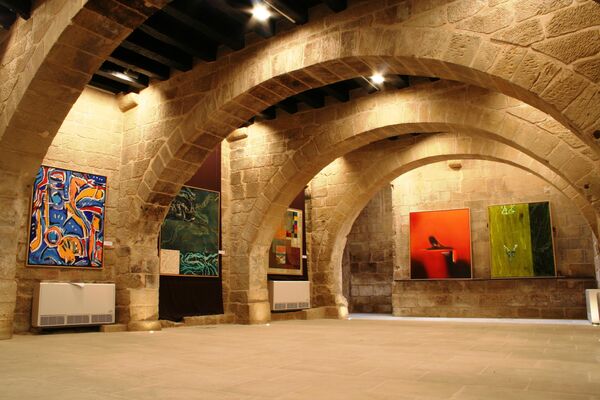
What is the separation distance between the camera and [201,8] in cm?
525

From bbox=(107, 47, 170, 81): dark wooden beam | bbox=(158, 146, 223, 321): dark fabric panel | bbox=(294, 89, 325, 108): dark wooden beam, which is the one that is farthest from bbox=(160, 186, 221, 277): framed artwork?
bbox=(294, 89, 325, 108): dark wooden beam

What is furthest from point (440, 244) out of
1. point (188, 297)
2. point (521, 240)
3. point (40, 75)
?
point (40, 75)

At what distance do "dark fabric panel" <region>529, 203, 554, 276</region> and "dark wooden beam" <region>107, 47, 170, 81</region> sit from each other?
725cm

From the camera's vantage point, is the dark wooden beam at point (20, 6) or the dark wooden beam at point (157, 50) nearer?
the dark wooden beam at point (20, 6)

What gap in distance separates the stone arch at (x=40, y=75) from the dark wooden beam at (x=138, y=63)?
1.17 metres

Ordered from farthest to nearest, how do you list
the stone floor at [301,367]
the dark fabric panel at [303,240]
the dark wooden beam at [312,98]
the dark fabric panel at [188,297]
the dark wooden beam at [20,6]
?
A: the dark fabric panel at [303,240] < the dark wooden beam at [312,98] < the dark fabric panel at [188,297] < the dark wooden beam at [20,6] < the stone floor at [301,367]

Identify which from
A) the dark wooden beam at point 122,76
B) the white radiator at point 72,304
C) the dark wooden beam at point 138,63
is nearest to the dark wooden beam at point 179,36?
the dark wooden beam at point 138,63

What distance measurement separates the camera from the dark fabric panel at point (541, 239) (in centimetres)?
946

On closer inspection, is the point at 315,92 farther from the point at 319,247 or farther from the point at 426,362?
the point at 426,362

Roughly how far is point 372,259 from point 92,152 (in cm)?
774

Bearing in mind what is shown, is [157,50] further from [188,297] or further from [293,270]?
[293,270]

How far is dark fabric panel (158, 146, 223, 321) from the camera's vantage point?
7.17 meters

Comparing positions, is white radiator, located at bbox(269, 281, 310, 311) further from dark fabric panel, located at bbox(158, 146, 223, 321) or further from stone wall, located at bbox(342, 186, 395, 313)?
stone wall, located at bbox(342, 186, 395, 313)

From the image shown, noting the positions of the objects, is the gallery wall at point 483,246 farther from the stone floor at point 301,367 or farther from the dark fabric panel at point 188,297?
the dark fabric panel at point 188,297
